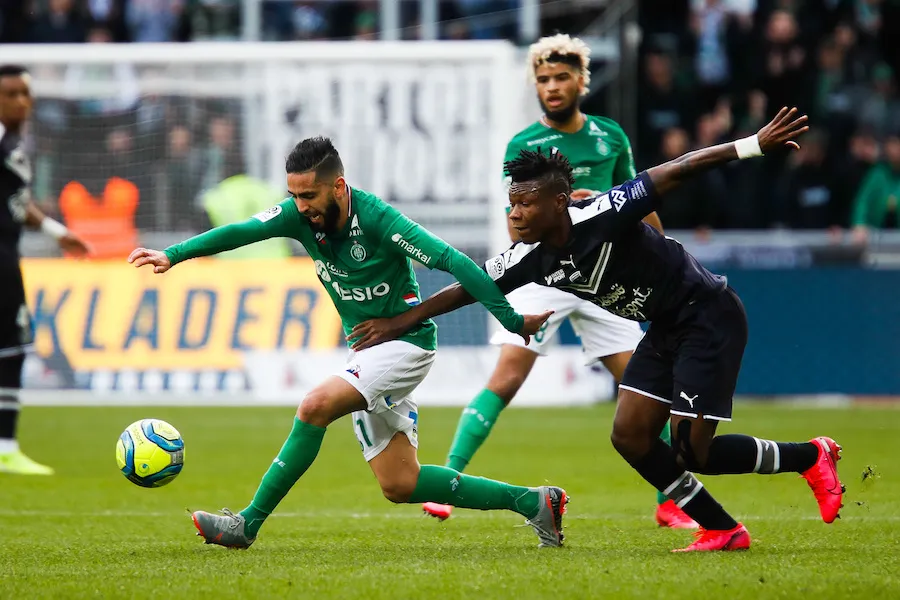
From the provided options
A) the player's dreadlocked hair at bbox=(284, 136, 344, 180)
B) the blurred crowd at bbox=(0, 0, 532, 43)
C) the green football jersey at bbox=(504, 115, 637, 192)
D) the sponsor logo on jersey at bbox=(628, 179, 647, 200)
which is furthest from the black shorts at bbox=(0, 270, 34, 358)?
the blurred crowd at bbox=(0, 0, 532, 43)

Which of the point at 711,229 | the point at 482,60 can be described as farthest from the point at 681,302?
the point at 711,229

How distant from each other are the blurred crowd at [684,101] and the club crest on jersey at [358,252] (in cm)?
933

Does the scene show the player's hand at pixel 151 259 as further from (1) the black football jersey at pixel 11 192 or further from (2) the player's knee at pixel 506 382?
(1) the black football jersey at pixel 11 192

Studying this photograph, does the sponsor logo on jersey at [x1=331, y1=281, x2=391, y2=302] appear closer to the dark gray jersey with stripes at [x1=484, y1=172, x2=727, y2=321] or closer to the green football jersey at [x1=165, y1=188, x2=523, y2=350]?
the green football jersey at [x1=165, y1=188, x2=523, y2=350]

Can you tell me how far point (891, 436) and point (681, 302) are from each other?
6.28 metres

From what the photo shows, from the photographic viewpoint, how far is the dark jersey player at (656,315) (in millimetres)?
5652

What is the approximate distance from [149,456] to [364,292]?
1.25 m

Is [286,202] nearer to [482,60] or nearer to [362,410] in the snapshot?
[362,410]

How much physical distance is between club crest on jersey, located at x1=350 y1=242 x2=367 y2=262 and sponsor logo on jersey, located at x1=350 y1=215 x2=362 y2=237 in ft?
0.14

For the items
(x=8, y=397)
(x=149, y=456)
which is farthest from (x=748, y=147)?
(x=8, y=397)

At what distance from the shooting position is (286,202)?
235 inches

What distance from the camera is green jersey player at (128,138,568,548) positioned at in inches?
227

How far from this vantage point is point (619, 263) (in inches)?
225

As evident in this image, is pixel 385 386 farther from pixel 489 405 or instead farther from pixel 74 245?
pixel 74 245
